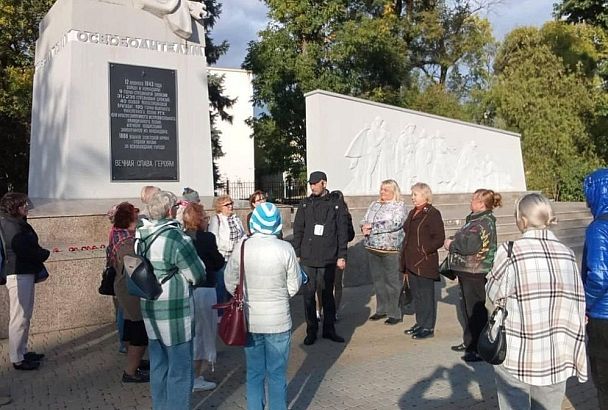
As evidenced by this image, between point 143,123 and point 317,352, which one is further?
point 143,123

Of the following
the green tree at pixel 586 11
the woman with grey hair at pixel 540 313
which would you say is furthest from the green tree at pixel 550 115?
the woman with grey hair at pixel 540 313

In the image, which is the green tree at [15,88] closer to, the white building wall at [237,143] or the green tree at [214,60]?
the green tree at [214,60]

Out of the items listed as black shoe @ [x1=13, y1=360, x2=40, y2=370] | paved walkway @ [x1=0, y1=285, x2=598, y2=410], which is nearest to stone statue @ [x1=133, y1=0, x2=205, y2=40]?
paved walkway @ [x1=0, y1=285, x2=598, y2=410]

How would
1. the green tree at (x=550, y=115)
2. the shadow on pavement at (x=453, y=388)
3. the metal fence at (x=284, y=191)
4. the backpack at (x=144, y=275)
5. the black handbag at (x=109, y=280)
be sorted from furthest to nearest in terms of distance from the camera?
the green tree at (x=550, y=115)
the metal fence at (x=284, y=191)
the black handbag at (x=109, y=280)
the shadow on pavement at (x=453, y=388)
the backpack at (x=144, y=275)

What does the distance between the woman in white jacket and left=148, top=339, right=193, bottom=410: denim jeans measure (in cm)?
41

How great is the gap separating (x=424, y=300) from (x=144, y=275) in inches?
156

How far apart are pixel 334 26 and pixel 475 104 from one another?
13637 millimetres

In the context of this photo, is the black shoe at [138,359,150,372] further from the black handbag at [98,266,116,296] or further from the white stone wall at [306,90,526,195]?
the white stone wall at [306,90,526,195]

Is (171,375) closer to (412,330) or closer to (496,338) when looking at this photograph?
(496,338)

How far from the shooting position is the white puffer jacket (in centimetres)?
377

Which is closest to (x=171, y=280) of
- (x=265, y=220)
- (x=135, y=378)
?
(x=265, y=220)

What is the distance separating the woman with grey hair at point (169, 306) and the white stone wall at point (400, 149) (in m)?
10.4

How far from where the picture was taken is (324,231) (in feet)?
21.1

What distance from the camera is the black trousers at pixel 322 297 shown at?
6.39m
